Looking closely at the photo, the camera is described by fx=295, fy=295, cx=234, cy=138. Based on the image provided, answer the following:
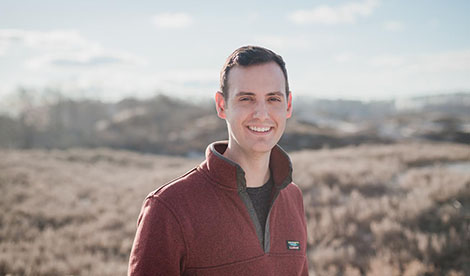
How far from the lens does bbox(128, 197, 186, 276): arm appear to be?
62.4 inches

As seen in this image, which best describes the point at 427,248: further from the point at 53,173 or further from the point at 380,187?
the point at 53,173

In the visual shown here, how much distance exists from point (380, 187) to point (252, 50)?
26.1 feet

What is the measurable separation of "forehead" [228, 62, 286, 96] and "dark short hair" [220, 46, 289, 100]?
0.03 metres

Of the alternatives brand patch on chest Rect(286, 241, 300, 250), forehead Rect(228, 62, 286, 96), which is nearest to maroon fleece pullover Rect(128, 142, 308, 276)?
brand patch on chest Rect(286, 241, 300, 250)

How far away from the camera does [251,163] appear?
2.16 metres

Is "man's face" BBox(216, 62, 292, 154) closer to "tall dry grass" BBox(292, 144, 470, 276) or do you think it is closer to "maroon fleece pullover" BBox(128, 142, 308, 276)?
"maroon fleece pullover" BBox(128, 142, 308, 276)

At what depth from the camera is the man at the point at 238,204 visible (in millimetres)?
1658

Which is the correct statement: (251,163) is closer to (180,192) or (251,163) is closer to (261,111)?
(261,111)

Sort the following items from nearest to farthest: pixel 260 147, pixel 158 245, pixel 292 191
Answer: pixel 158 245 < pixel 260 147 < pixel 292 191

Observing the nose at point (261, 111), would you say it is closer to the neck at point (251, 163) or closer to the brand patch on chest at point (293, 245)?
the neck at point (251, 163)

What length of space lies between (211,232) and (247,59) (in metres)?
1.14

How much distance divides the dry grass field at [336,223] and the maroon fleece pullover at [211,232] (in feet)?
12.0

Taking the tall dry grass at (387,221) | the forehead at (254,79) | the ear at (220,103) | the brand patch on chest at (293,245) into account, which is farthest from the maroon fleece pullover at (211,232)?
the tall dry grass at (387,221)

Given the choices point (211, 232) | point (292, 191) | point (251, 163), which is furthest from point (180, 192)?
point (292, 191)
